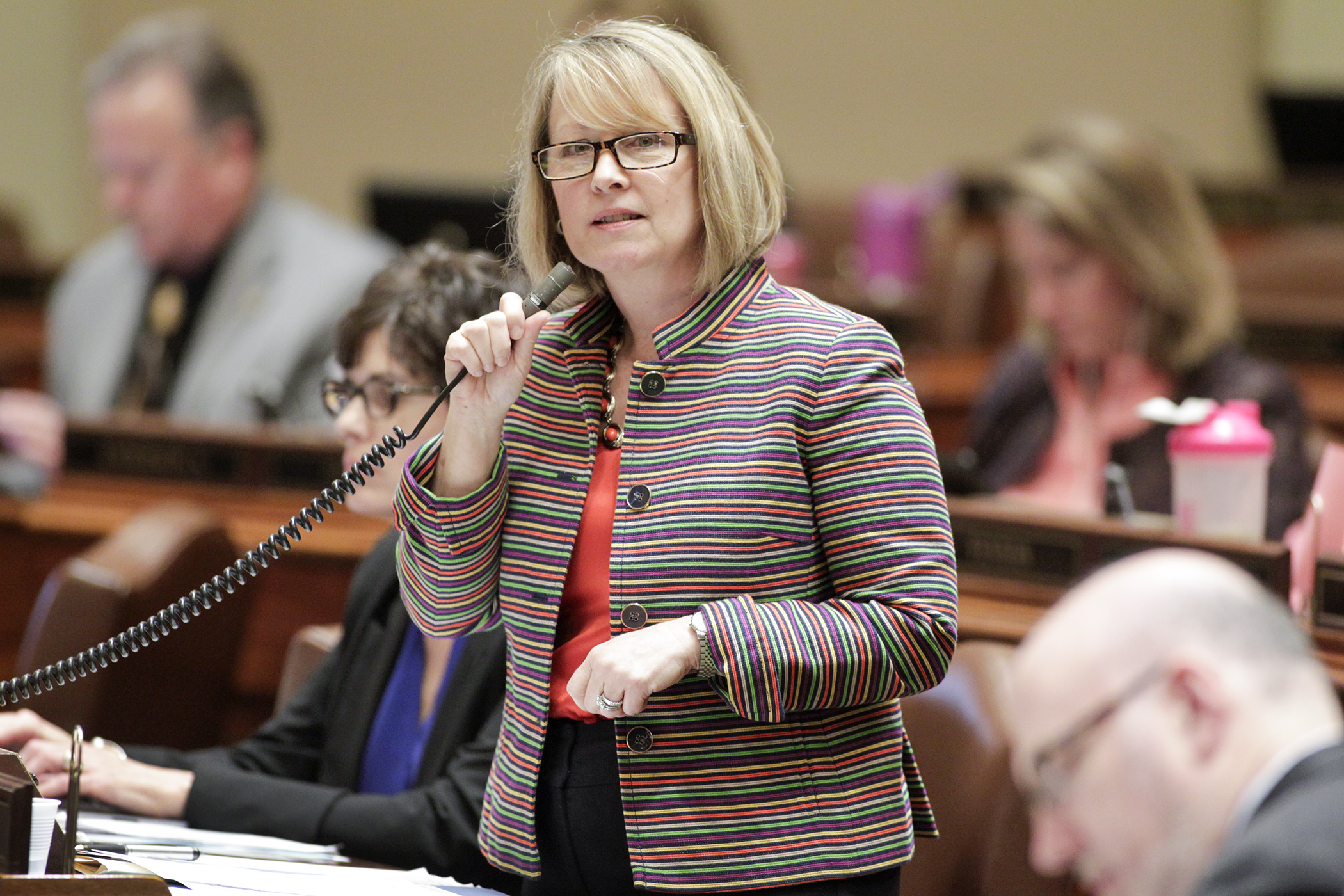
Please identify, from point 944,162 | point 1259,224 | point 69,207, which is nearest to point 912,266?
point 1259,224

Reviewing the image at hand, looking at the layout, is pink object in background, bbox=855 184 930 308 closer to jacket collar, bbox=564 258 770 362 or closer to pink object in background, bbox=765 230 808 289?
pink object in background, bbox=765 230 808 289

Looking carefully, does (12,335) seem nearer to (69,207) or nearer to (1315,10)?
(69,207)

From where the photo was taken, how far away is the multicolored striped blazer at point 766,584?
1331mm

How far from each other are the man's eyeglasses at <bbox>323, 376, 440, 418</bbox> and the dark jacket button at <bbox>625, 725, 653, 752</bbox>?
0.61 metres

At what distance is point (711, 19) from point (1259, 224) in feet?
7.83

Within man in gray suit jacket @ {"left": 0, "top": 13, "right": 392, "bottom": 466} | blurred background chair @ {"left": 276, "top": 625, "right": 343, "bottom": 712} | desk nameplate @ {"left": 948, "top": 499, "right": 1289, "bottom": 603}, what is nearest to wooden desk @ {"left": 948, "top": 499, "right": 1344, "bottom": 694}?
desk nameplate @ {"left": 948, "top": 499, "right": 1289, "bottom": 603}

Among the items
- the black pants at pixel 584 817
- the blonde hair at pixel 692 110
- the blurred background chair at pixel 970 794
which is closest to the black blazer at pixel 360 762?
the black pants at pixel 584 817

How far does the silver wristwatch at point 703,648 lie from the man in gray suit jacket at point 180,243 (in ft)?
8.52

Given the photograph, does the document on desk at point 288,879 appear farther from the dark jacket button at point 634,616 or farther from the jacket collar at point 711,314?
the jacket collar at point 711,314

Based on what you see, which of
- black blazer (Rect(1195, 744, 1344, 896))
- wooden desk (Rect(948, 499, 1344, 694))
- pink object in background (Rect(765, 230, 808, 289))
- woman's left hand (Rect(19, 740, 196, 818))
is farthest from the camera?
pink object in background (Rect(765, 230, 808, 289))

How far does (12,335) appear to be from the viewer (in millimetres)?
4871

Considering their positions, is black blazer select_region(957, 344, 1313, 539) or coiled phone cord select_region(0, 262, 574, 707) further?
black blazer select_region(957, 344, 1313, 539)

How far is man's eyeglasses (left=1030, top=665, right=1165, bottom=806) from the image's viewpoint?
3.13 ft

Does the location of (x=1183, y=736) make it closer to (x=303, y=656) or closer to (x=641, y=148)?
(x=641, y=148)
